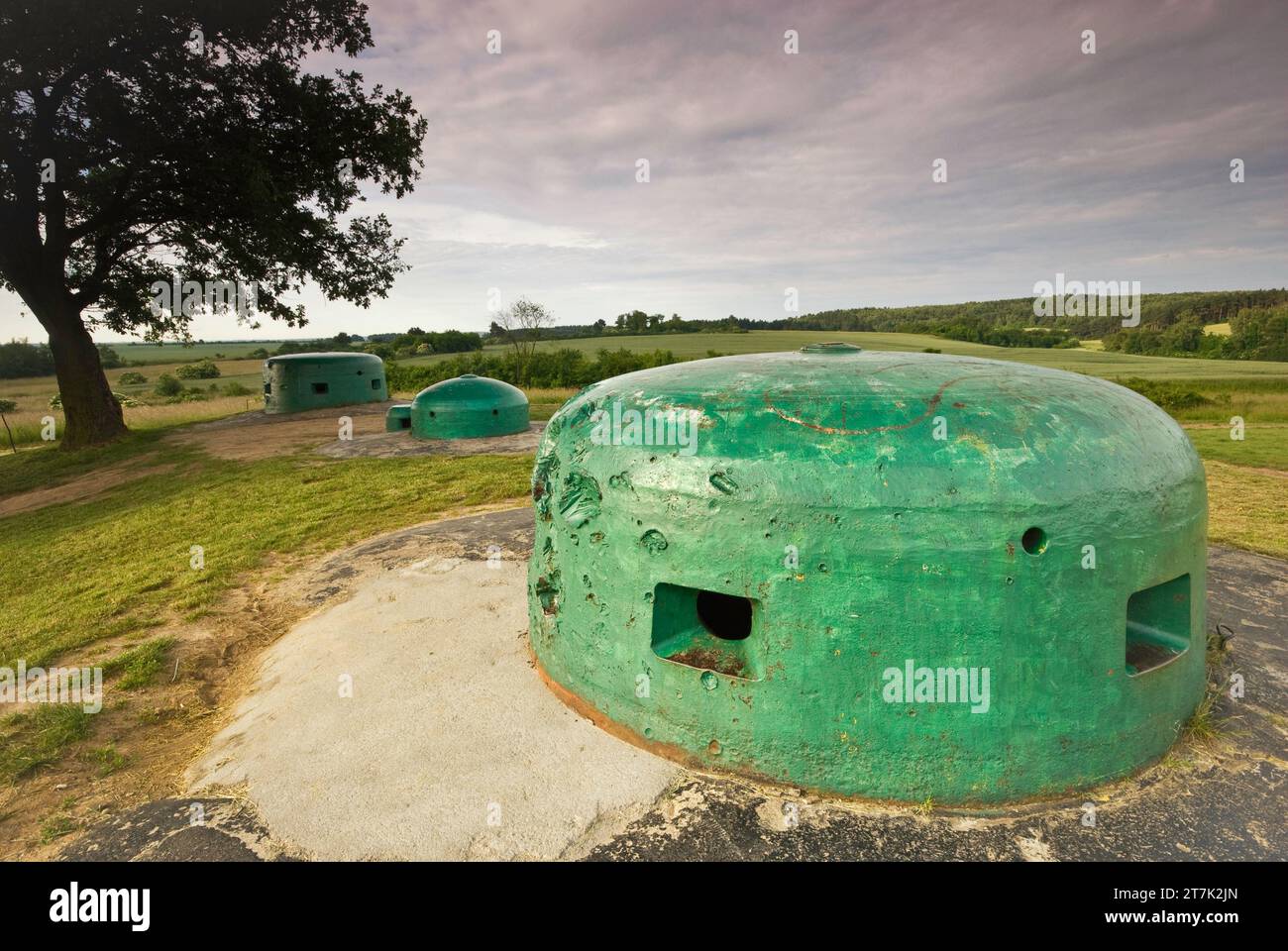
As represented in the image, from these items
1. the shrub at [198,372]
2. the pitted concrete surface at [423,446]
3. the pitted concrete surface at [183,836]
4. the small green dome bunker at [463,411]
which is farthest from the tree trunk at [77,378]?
the shrub at [198,372]

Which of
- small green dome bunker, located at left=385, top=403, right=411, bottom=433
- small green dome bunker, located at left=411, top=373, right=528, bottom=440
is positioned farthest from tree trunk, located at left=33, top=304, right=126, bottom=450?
small green dome bunker, located at left=411, top=373, right=528, bottom=440

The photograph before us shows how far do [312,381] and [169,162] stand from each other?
10321 mm

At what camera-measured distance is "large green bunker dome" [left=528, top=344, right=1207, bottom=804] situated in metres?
4.14

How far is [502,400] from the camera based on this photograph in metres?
21.6

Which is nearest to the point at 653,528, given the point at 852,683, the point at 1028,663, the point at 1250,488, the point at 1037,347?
the point at 852,683

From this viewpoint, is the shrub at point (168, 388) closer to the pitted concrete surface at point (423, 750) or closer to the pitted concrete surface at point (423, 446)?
the pitted concrete surface at point (423, 446)

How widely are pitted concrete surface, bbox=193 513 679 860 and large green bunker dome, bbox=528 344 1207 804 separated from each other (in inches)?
27.8

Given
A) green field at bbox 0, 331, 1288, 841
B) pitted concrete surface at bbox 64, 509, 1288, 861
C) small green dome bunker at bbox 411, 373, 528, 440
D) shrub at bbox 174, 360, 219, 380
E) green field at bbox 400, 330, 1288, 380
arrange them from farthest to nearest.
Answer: shrub at bbox 174, 360, 219, 380 → green field at bbox 400, 330, 1288, 380 → small green dome bunker at bbox 411, 373, 528, 440 → green field at bbox 0, 331, 1288, 841 → pitted concrete surface at bbox 64, 509, 1288, 861

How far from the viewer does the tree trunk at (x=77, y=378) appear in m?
21.2

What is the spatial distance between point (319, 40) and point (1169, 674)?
1001 inches

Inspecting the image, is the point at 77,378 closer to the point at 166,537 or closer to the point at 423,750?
the point at 166,537

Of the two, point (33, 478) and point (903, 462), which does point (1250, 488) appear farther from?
point (33, 478)

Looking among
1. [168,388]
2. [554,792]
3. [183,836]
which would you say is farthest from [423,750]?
[168,388]

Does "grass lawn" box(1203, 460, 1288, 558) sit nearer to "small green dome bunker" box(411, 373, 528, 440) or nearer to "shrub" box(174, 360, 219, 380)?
"small green dome bunker" box(411, 373, 528, 440)
